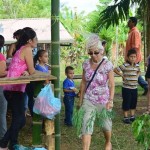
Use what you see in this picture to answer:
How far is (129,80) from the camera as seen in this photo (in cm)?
747

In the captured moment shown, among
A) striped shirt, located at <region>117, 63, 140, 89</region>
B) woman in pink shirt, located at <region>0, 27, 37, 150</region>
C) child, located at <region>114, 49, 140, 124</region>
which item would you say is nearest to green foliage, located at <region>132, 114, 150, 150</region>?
woman in pink shirt, located at <region>0, 27, 37, 150</region>

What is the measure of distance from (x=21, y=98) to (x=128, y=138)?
6.60 ft

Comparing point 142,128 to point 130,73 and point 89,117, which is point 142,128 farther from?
point 130,73

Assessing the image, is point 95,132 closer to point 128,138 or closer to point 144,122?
point 128,138

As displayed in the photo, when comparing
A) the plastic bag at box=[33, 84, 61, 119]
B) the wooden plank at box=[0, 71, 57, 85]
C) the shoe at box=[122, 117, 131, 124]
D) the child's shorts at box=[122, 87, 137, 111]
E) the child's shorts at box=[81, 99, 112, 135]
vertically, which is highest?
the wooden plank at box=[0, 71, 57, 85]

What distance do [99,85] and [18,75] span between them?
931 millimetres

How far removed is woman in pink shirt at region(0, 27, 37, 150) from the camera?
193 inches

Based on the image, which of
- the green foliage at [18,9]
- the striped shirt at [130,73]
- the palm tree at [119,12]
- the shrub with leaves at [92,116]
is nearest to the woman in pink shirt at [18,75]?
the shrub with leaves at [92,116]

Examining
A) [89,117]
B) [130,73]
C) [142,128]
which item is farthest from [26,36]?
[130,73]

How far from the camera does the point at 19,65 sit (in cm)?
490

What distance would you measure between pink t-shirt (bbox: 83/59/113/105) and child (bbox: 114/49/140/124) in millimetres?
2165

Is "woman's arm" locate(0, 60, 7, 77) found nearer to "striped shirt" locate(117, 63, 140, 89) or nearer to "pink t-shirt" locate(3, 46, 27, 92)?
"pink t-shirt" locate(3, 46, 27, 92)

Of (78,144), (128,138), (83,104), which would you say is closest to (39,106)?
(83,104)

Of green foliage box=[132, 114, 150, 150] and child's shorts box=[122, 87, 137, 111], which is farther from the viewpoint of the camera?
child's shorts box=[122, 87, 137, 111]
